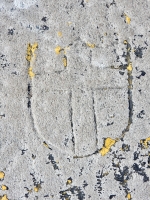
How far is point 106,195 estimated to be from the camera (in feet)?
5.31

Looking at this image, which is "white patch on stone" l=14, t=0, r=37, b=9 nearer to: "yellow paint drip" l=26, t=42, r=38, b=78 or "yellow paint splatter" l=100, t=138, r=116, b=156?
"yellow paint drip" l=26, t=42, r=38, b=78

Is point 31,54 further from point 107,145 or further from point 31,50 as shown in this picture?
point 107,145

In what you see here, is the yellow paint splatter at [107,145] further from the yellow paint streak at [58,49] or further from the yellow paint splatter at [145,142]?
the yellow paint streak at [58,49]

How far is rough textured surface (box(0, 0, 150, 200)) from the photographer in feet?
5.19

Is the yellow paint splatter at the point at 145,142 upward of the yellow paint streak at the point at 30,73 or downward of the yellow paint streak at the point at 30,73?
downward

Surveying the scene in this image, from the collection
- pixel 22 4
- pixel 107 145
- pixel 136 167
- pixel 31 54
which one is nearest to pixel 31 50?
pixel 31 54

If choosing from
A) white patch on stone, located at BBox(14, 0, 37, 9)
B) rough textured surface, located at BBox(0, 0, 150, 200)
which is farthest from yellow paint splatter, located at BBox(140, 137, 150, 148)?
white patch on stone, located at BBox(14, 0, 37, 9)

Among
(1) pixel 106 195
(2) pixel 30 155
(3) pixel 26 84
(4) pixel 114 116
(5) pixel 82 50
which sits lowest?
(1) pixel 106 195

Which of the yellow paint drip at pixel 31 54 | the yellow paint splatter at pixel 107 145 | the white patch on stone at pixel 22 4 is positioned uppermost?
the white patch on stone at pixel 22 4

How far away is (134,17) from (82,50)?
237 millimetres

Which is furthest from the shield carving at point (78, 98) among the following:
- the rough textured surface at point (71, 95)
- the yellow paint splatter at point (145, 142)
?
the yellow paint splatter at point (145, 142)

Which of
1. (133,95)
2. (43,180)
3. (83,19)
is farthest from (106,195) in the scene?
(83,19)

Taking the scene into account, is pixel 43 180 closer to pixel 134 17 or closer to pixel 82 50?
pixel 82 50

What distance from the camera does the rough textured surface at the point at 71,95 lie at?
1.58m
